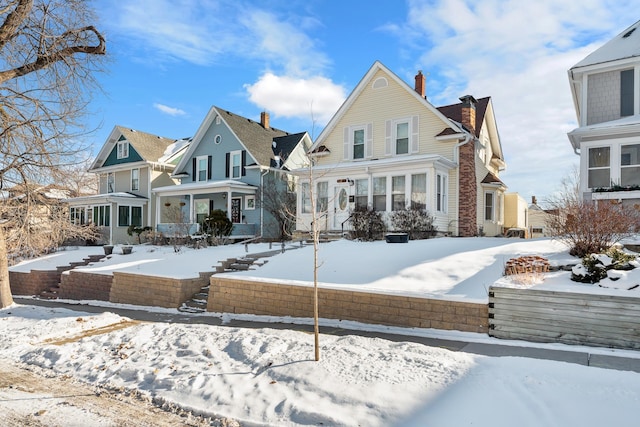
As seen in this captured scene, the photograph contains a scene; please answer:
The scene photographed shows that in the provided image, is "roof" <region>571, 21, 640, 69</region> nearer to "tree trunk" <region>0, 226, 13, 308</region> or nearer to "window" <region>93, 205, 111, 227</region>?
"tree trunk" <region>0, 226, 13, 308</region>

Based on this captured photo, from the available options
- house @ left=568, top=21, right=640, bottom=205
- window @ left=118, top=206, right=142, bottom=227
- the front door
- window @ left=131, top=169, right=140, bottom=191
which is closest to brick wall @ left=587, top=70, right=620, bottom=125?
house @ left=568, top=21, right=640, bottom=205

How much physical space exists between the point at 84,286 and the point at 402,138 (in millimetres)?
14230

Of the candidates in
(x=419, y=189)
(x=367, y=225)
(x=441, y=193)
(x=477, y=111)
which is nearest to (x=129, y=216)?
(x=367, y=225)

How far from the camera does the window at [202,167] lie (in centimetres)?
2584

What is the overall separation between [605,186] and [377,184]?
8.26 m

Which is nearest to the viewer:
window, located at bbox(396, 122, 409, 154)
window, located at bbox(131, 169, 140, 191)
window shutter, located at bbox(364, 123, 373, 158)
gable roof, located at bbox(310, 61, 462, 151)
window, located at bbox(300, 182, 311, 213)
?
gable roof, located at bbox(310, 61, 462, 151)

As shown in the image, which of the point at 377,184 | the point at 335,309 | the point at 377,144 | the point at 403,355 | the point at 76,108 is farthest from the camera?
the point at 377,144

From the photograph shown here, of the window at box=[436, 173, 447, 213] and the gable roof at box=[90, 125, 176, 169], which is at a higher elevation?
the gable roof at box=[90, 125, 176, 169]

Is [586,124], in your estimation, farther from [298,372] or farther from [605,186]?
[298,372]

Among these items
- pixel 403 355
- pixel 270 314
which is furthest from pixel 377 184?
pixel 403 355

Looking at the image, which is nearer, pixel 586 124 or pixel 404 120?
pixel 586 124

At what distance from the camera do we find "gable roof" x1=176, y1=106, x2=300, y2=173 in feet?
78.9

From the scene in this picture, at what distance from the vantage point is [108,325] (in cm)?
877

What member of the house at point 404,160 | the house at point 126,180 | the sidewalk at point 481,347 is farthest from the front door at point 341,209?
the house at point 126,180
